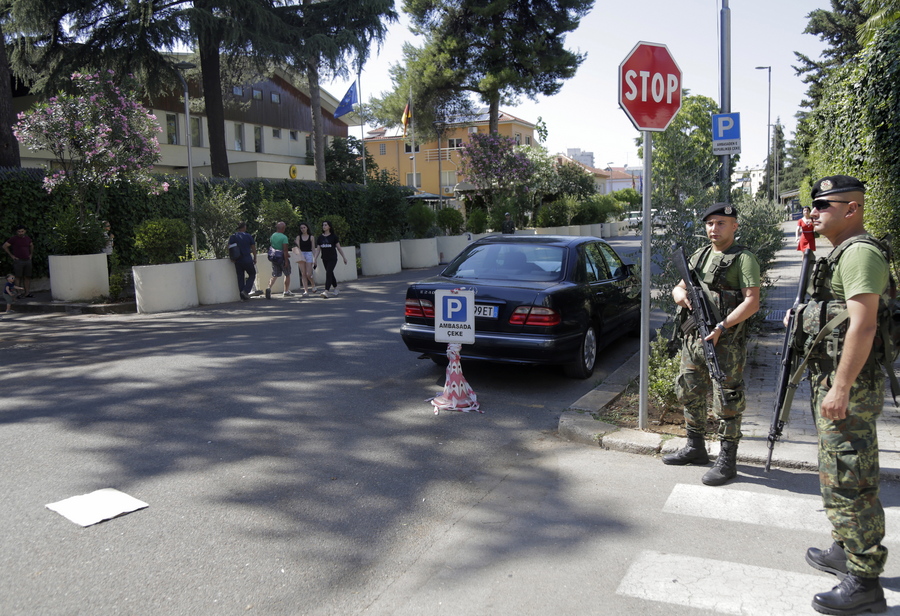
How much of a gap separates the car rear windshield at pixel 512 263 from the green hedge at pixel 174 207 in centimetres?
1062

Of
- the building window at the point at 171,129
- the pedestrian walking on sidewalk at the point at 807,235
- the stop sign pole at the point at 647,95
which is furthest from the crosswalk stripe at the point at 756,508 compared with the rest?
the building window at the point at 171,129

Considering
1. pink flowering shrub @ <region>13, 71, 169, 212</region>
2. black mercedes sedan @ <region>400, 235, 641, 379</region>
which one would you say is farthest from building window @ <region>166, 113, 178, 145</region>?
black mercedes sedan @ <region>400, 235, 641, 379</region>

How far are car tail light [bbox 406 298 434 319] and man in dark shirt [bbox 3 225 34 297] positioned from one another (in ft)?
38.8

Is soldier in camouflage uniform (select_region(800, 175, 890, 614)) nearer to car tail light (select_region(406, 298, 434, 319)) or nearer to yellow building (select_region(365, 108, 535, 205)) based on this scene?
car tail light (select_region(406, 298, 434, 319))

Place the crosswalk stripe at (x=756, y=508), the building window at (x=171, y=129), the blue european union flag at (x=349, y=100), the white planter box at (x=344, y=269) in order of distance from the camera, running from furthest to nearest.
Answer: the building window at (x=171, y=129)
the blue european union flag at (x=349, y=100)
the white planter box at (x=344, y=269)
the crosswalk stripe at (x=756, y=508)

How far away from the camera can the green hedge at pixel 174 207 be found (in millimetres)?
16750

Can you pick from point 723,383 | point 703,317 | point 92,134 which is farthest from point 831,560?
point 92,134

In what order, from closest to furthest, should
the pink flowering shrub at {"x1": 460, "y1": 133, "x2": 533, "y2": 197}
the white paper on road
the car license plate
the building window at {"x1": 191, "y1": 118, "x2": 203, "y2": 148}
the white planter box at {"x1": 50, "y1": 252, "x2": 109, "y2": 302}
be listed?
1. the white paper on road
2. the car license plate
3. the white planter box at {"x1": 50, "y1": 252, "x2": 109, "y2": 302}
4. the pink flowering shrub at {"x1": 460, "y1": 133, "x2": 533, "y2": 197}
5. the building window at {"x1": 191, "y1": 118, "x2": 203, "y2": 148}

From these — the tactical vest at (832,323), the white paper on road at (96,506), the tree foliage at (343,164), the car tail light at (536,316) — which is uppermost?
the tree foliage at (343,164)

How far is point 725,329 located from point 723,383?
35 centimetres

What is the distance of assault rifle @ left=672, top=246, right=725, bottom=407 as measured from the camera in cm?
470

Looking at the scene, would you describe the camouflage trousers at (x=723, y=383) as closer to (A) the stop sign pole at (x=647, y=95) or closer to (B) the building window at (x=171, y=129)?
(A) the stop sign pole at (x=647, y=95)

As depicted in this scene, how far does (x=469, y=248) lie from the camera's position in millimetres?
8570

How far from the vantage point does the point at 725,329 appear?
4734 mm
